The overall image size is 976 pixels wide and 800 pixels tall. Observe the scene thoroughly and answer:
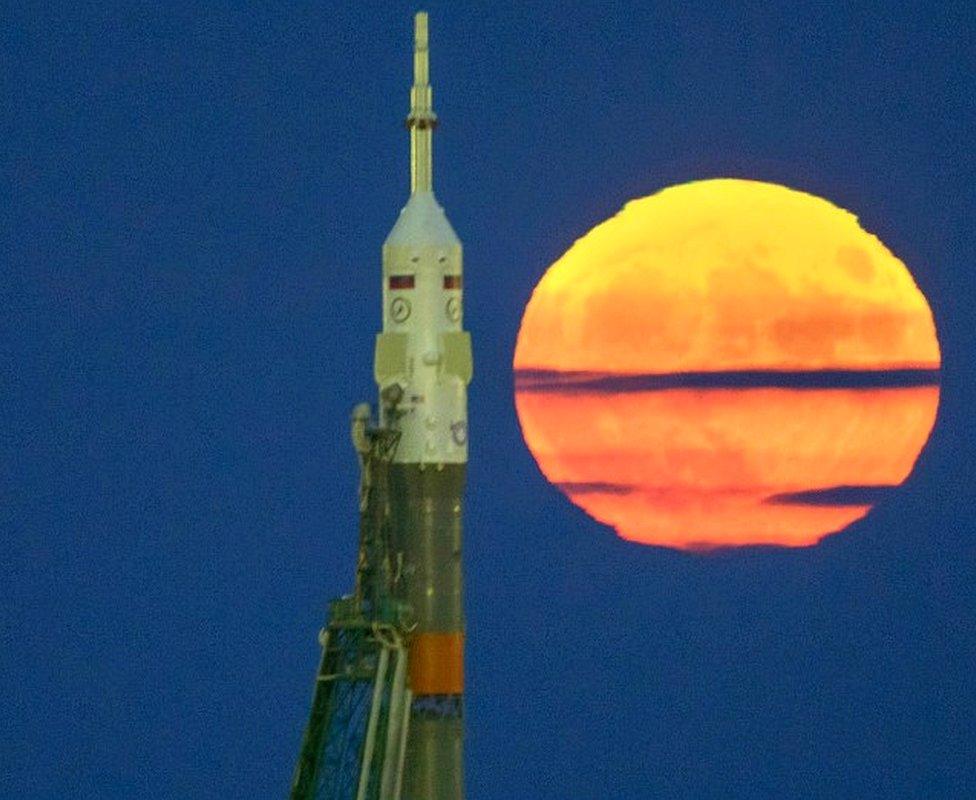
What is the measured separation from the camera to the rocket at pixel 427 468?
182000 mm

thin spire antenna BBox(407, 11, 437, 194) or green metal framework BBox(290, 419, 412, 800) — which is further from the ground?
thin spire antenna BBox(407, 11, 437, 194)

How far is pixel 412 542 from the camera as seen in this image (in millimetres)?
182125

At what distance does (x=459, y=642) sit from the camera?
7185 inches

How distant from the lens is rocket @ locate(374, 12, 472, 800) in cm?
18200

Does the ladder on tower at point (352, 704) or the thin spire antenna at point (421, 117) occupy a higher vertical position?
the thin spire antenna at point (421, 117)

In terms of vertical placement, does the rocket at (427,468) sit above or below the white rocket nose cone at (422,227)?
below

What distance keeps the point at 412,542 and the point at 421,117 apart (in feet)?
28.4

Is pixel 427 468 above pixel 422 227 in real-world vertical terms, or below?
below

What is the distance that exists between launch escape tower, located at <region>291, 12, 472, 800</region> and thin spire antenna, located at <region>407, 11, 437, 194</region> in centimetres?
112

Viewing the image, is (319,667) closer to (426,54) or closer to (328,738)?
(328,738)

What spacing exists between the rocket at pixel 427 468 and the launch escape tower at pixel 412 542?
0.07 feet

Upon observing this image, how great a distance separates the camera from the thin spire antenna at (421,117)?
183m

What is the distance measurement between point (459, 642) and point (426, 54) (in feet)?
39.1

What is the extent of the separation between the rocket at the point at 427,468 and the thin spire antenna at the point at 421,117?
4.58 feet
